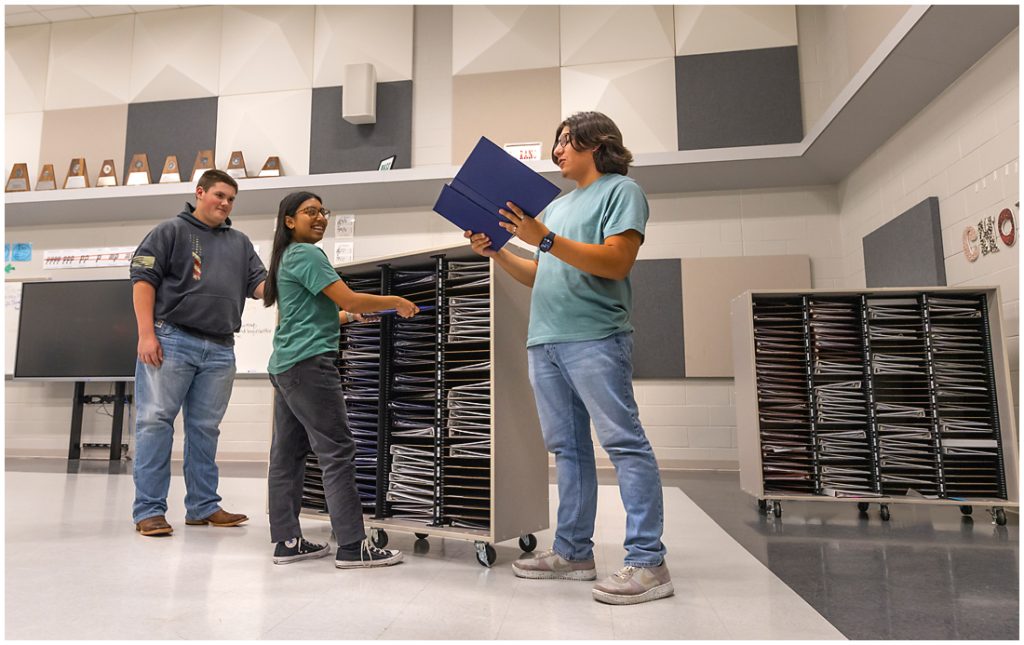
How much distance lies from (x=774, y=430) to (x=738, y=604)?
5.93 feet

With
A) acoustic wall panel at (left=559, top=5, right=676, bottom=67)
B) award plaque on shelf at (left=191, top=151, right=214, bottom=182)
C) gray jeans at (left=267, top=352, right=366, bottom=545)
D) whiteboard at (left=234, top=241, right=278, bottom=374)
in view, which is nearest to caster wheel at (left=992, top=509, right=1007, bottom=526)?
gray jeans at (left=267, top=352, right=366, bottom=545)

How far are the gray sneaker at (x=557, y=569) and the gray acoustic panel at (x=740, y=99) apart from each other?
426 centimetres

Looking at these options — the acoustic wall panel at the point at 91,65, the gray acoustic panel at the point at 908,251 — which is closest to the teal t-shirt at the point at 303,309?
the gray acoustic panel at the point at 908,251

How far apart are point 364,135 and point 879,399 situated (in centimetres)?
464

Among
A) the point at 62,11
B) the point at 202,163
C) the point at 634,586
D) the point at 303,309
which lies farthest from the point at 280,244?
the point at 62,11

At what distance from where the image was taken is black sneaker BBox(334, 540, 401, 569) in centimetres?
208

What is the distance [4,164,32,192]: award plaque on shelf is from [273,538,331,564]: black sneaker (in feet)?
19.6

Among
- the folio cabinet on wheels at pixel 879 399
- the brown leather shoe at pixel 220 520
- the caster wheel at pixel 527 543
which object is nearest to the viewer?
the caster wheel at pixel 527 543

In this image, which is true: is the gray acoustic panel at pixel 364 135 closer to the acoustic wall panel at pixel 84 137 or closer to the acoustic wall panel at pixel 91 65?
the acoustic wall panel at pixel 84 137

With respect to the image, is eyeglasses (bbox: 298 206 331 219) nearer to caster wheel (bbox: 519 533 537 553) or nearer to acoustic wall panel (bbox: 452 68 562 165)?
caster wheel (bbox: 519 533 537 553)

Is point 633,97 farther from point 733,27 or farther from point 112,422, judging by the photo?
point 112,422

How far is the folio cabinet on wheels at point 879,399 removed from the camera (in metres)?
3.13

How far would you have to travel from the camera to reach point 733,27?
17.9 feet

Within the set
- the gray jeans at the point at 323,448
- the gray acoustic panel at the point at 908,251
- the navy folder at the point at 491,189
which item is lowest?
the gray jeans at the point at 323,448
